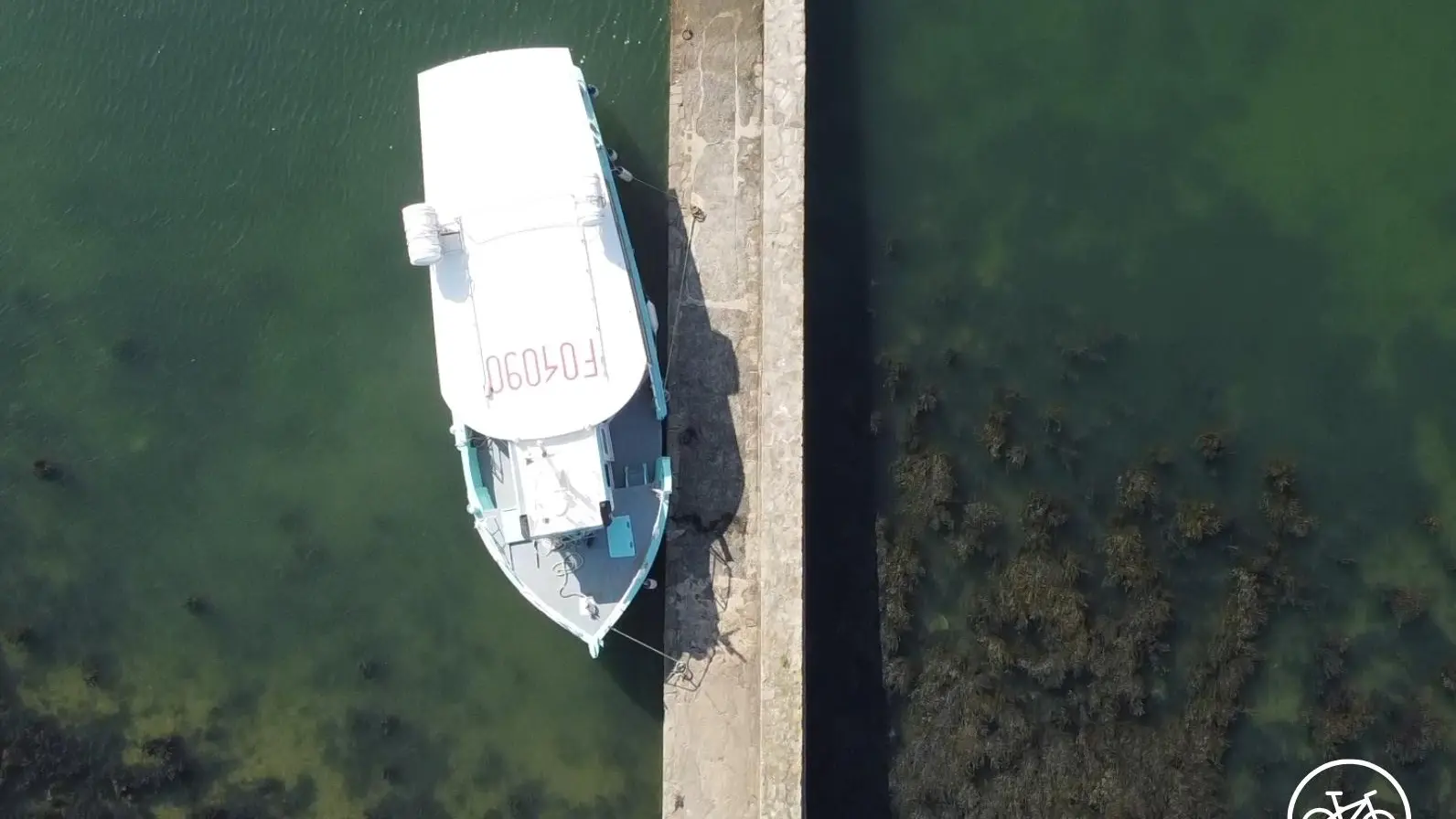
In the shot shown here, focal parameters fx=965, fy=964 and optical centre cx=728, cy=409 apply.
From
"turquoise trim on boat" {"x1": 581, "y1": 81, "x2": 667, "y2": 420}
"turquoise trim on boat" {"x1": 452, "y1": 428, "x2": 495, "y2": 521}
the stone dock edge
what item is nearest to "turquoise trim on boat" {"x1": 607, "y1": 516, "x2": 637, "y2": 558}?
"turquoise trim on boat" {"x1": 581, "y1": 81, "x2": 667, "y2": 420}

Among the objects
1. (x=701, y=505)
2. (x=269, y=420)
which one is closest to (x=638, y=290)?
(x=701, y=505)

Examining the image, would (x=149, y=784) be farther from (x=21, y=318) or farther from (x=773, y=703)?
(x=773, y=703)

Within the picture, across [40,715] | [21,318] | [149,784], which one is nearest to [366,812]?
[149,784]

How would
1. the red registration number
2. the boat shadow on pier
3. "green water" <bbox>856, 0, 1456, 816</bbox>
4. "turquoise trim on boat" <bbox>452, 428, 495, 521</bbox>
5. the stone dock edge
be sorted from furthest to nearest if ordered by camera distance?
"green water" <bbox>856, 0, 1456, 816</bbox>, the boat shadow on pier, the stone dock edge, "turquoise trim on boat" <bbox>452, 428, 495, 521</bbox>, the red registration number

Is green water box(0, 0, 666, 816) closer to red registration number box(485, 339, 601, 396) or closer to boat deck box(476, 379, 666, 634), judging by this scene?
boat deck box(476, 379, 666, 634)

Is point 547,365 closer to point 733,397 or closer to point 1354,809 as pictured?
point 733,397

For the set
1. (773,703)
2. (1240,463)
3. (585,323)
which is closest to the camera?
(585,323)
